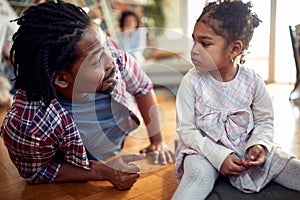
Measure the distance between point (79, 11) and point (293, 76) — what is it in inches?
70.4

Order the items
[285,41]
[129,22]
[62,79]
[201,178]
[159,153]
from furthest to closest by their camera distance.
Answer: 1. [129,22]
2. [285,41]
3. [159,153]
4. [62,79]
5. [201,178]

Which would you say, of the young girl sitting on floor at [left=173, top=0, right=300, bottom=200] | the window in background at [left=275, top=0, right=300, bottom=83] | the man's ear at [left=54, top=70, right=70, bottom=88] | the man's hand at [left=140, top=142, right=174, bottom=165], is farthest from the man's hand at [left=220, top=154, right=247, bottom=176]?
the window in background at [left=275, top=0, right=300, bottom=83]

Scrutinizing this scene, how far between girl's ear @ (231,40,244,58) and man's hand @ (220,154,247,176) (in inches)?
9.5

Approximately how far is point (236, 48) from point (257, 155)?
9.8 inches

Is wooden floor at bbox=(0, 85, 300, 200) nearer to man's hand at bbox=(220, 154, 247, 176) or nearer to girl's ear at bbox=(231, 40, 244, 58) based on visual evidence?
man's hand at bbox=(220, 154, 247, 176)

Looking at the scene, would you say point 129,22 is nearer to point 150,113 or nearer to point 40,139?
point 150,113

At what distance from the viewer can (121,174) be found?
83 centimetres

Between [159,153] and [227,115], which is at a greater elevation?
[227,115]

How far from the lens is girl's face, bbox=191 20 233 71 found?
2.52 feet

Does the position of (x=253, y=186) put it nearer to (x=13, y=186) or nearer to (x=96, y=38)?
(x=96, y=38)

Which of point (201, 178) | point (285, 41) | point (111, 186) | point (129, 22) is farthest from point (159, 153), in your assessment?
point (129, 22)

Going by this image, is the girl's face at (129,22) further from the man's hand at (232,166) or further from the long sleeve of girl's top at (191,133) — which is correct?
the man's hand at (232,166)

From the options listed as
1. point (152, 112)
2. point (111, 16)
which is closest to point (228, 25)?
point (152, 112)

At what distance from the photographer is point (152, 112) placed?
Answer: 110 cm
